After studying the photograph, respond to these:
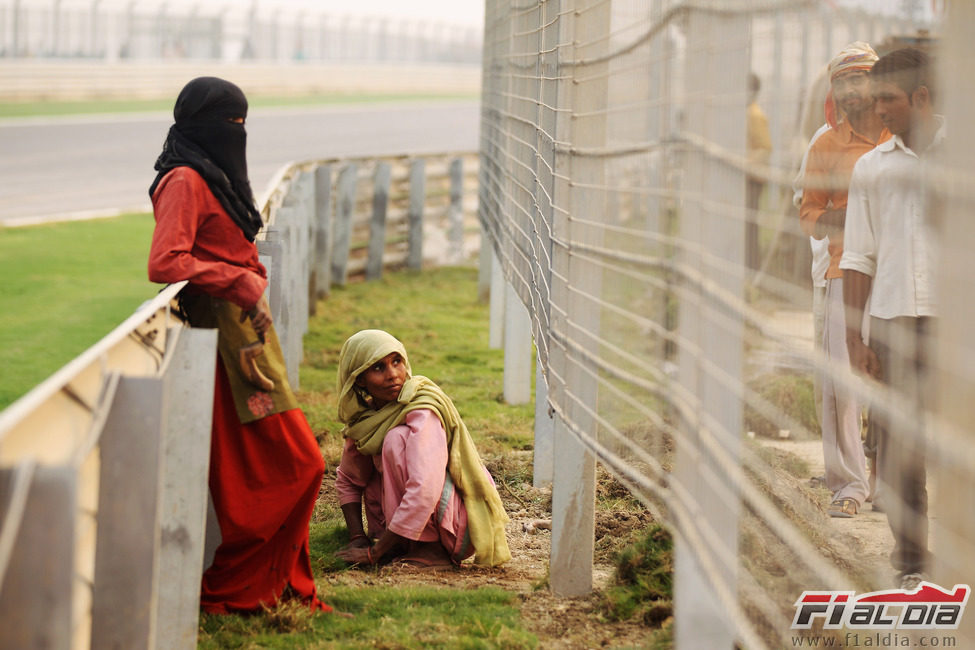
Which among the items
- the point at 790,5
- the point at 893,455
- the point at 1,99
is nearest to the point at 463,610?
the point at 893,455

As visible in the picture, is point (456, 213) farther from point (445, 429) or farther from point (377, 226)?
point (445, 429)

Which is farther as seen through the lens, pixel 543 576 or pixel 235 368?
pixel 543 576

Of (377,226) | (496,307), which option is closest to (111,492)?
(496,307)

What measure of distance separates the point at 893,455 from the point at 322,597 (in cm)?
204

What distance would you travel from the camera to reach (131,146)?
20.6 m

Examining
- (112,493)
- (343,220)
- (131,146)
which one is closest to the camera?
(112,493)

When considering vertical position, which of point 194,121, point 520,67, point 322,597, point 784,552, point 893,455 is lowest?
point 322,597

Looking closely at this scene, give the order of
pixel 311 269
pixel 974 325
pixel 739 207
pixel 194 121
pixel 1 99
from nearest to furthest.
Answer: pixel 974 325, pixel 739 207, pixel 194 121, pixel 311 269, pixel 1 99

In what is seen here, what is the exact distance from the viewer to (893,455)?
12.1ft

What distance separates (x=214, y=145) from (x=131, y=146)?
1754 centimetres

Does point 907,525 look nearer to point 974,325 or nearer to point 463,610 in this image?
point 463,610

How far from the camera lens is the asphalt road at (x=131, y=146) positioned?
15648 mm

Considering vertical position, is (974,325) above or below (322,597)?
above

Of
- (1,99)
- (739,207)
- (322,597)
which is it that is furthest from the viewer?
(1,99)
